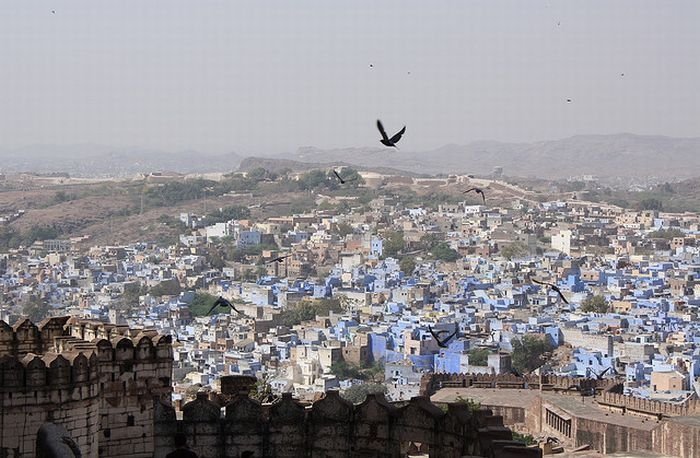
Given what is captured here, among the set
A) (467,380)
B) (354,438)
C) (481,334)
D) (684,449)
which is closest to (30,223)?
(481,334)

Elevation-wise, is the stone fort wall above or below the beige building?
above

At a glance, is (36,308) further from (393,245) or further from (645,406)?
(645,406)

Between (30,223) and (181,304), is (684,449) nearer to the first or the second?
(181,304)

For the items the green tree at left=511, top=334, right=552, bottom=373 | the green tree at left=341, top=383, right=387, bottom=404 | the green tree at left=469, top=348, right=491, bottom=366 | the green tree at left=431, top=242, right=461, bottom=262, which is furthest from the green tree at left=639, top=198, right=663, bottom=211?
the green tree at left=341, top=383, right=387, bottom=404

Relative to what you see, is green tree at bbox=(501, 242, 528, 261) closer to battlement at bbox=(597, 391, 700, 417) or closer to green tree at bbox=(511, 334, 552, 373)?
green tree at bbox=(511, 334, 552, 373)

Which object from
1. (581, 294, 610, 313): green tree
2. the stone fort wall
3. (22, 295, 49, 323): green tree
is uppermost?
the stone fort wall

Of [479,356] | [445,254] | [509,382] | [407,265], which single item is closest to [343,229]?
[445,254]
